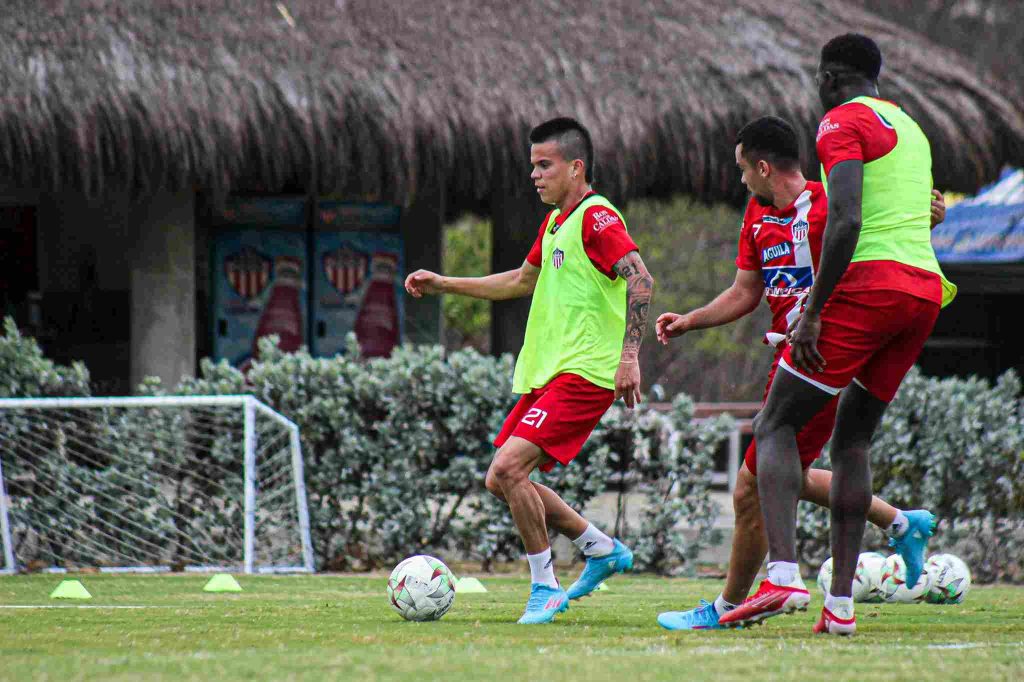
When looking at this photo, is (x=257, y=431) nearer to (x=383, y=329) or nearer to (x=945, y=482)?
(x=945, y=482)

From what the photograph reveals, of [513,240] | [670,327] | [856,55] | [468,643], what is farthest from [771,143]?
[513,240]

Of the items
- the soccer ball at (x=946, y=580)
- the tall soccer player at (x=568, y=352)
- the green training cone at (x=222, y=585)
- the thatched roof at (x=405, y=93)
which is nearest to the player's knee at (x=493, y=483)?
the tall soccer player at (x=568, y=352)

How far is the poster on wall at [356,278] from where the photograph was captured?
14383 mm

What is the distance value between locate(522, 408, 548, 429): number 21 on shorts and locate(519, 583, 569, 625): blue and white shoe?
611mm

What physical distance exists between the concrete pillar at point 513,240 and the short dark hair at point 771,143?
7616 millimetres

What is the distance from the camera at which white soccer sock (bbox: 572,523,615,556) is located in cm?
596

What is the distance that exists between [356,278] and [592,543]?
346 inches

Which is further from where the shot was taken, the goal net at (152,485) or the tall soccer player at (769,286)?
the goal net at (152,485)

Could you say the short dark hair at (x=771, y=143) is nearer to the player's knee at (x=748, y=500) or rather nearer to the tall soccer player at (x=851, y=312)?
the tall soccer player at (x=851, y=312)

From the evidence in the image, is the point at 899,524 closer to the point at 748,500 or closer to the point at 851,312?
the point at 748,500

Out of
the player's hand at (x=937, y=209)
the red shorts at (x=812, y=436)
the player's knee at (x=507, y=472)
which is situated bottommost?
the player's knee at (x=507, y=472)

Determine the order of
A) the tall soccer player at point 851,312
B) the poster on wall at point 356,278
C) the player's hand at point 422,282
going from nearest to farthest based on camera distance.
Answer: the tall soccer player at point 851,312, the player's hand at point 422,282, the poster on wall at point 356,278

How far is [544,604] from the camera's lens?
5660mm

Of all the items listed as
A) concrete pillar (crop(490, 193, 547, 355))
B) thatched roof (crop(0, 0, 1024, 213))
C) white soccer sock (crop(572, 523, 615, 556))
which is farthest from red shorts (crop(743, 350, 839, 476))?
concrete pillar (crop(490, 193, 547, 355))
